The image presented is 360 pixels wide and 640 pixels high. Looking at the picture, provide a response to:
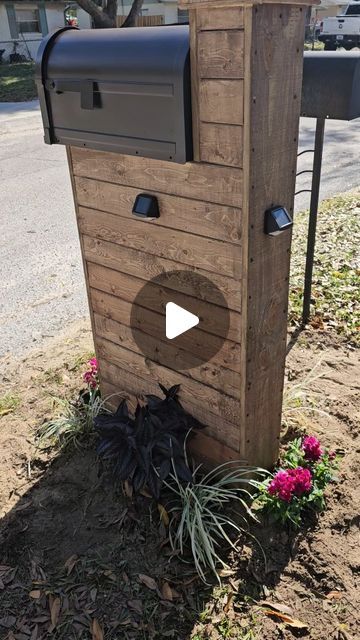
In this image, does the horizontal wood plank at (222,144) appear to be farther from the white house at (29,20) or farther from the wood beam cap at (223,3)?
the white house at (29,20)

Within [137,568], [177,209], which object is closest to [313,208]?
[177,209]

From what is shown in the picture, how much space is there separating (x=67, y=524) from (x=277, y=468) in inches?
41.1

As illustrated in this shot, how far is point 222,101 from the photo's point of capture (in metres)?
1.78

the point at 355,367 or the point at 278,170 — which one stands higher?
the point at 278,170

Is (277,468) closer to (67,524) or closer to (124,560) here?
(124,560)

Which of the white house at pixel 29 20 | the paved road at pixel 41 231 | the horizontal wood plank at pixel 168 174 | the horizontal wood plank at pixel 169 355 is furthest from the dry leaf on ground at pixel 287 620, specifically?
the white house at pixel 29 20

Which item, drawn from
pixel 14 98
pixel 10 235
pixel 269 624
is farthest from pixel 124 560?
pixel 14 98

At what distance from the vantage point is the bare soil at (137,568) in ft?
6.79

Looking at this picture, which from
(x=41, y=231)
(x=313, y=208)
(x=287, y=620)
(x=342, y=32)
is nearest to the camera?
(x=287, y=620)

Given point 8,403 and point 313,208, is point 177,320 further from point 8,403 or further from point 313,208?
point 313,208

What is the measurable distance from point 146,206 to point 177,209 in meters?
0.13

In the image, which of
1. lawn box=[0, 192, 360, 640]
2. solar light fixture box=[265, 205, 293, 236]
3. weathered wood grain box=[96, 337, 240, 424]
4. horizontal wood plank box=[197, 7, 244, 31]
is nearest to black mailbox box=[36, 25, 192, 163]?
horizontal wood plank box=[197, 7, 244, 31]

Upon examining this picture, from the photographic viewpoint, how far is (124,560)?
7.54 ft

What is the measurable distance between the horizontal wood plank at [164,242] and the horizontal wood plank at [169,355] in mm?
441
